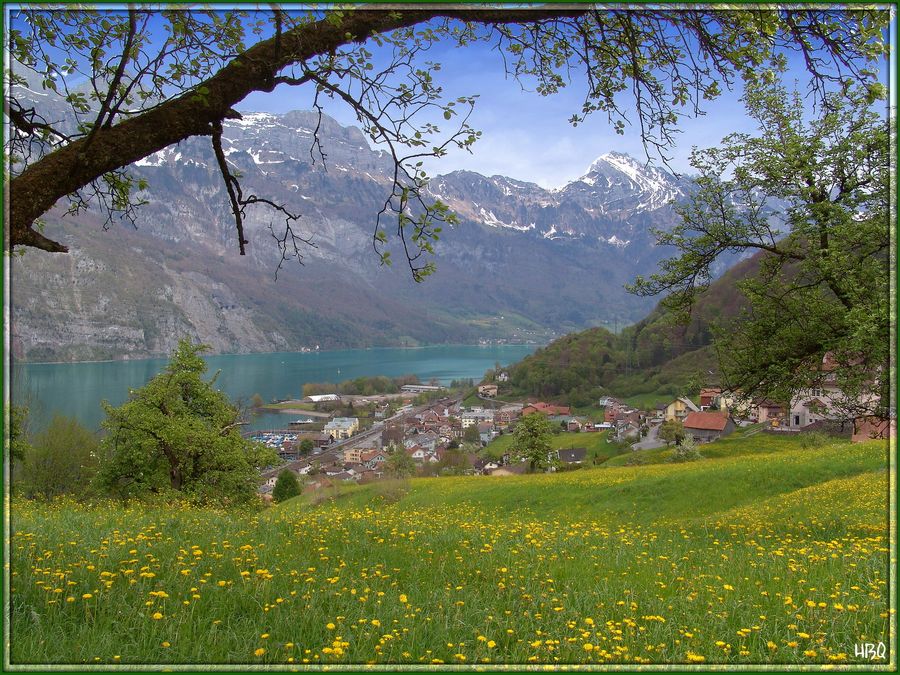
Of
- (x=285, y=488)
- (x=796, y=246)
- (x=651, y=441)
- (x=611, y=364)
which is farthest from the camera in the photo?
(x=611, y=364)

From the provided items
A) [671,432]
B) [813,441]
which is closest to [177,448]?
[813,441]

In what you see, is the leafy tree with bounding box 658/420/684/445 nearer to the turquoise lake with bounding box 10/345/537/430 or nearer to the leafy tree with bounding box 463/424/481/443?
the leafy tree with bounding box 463/424/481/443

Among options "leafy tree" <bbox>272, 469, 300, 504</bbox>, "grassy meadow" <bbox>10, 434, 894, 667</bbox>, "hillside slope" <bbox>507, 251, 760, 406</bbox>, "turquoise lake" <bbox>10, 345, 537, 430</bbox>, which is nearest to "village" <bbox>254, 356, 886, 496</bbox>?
"leafy tree" <bbox>272, 469, 300, 504</bbox>

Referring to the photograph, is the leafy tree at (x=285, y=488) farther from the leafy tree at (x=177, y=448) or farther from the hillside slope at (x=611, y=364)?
the hillside slope at (x=611, y=364)

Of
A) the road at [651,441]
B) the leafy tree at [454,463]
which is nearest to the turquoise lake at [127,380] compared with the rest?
the leafy tree at [454,463]

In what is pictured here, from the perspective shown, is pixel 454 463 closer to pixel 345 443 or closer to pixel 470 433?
pixel 470 433
